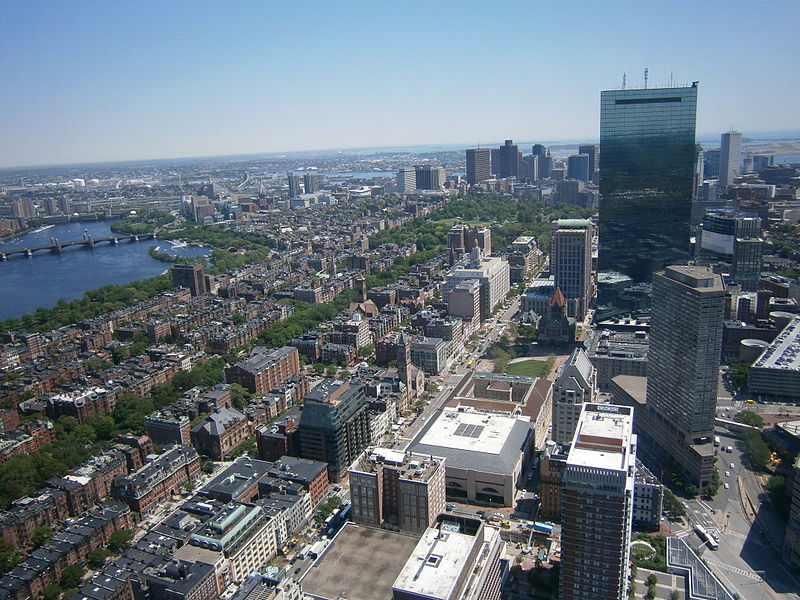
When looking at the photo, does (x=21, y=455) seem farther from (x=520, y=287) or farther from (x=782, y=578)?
(x=520, y=287)

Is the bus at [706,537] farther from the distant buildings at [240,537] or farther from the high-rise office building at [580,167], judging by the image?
the high-rise office building at [580,167]

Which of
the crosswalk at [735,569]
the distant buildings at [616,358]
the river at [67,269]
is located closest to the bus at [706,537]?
the crosswalk at [735,569]

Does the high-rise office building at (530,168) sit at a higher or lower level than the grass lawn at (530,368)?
higher

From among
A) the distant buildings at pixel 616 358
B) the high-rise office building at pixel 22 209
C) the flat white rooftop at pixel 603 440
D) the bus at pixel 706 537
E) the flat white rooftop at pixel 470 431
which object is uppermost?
the high-rise office building at pixel 22 209

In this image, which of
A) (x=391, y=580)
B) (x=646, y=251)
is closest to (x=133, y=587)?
(x=391, y=580)

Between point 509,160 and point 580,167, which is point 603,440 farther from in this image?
point 509,160

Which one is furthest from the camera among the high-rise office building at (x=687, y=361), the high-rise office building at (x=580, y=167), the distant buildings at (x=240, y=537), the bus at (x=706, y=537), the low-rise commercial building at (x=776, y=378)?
the high-rise office building at (x=580, y=167)
